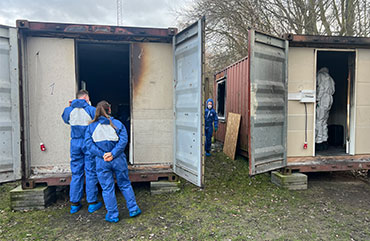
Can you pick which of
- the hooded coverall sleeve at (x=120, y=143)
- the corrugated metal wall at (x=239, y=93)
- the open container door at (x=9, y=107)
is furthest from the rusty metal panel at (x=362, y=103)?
the open container door at (x=9, y=107)

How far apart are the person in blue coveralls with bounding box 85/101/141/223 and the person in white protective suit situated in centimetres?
497

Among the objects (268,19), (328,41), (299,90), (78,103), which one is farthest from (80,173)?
(268,19)

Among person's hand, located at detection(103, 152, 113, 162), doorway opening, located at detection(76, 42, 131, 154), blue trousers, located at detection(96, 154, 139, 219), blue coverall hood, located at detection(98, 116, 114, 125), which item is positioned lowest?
blue trousers, located at detection(96, 154, 139, 219)

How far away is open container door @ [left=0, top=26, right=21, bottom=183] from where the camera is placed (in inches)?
148

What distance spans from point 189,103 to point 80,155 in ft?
6.57

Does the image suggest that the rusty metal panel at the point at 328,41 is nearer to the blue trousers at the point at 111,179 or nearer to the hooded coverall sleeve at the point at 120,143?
the hooded coverall sleeve at the point at 120,143

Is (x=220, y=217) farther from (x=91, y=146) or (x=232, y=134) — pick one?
(x=232, y=134)

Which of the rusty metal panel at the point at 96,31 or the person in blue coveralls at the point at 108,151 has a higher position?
the rusty metal panel at the point at 96,31

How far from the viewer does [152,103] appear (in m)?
4.54

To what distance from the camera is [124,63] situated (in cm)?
796

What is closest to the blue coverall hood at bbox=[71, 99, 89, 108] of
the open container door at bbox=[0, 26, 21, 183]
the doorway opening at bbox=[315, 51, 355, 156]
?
the open container door at bbox=[0, 26, 21, 183]

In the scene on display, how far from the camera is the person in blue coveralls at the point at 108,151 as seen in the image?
136 inches

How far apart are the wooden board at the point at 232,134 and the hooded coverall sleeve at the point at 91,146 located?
487cm

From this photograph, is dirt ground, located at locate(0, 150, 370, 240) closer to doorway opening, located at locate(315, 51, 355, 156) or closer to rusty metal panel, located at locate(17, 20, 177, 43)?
doorway opening, located at locate(315, 51, 355, 156)
